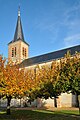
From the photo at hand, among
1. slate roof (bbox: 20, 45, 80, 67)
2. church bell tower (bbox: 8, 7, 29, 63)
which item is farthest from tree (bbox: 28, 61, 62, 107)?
church bell tower (bbox: 8, 7, 29, 63)

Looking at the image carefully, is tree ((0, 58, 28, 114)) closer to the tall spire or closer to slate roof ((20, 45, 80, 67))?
slate roof ((20, 45, 80, 67))

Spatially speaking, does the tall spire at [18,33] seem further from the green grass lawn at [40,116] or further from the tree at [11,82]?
the green grass lawn at [40,116]

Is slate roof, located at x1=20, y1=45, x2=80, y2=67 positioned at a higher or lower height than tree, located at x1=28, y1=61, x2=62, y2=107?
higher

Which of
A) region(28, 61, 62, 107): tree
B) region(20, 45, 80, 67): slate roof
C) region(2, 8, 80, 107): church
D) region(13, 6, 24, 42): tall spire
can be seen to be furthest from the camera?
region(13, 6, 24, 42): tall spire

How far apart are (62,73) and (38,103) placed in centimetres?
2774

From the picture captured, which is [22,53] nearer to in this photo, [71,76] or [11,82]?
[11,82]

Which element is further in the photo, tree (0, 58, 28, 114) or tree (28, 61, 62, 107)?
tree (28, 61, 62, 107)

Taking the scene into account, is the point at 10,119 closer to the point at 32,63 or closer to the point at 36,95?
the point at 36,95

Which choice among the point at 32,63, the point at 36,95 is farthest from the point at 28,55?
the point at 36,95

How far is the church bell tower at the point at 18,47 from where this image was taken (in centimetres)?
6231

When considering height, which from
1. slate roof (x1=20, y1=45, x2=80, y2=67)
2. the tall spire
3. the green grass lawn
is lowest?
the green grass lawn

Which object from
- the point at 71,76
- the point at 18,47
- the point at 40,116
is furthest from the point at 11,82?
the point at 18,47

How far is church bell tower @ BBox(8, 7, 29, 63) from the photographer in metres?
62.3

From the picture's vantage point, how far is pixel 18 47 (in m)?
62.7
